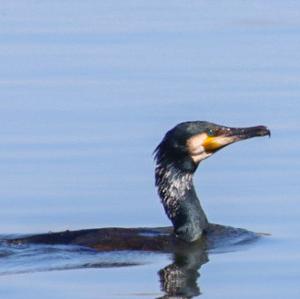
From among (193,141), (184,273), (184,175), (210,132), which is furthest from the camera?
(184,175)

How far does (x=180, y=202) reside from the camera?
17453 millimetres

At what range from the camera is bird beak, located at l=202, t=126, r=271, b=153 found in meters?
17.2

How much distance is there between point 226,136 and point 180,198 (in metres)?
0.74

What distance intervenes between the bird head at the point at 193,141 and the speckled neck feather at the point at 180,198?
2 cm

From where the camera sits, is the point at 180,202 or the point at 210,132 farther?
the point at 180,202

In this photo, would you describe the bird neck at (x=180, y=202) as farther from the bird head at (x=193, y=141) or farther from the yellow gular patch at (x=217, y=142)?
the yellow gular patch at (x=217, y=142)

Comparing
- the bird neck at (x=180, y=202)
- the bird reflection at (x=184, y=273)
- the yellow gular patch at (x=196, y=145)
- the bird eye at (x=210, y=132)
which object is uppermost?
the bird eye at (x=210, y=132)

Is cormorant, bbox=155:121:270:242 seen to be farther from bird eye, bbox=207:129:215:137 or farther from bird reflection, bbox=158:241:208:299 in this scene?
bird reflection, bbox=158:241:208:299

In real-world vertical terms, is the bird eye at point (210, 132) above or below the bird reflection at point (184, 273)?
above

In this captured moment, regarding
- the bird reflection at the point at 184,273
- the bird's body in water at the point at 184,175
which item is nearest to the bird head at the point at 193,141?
the bird's body in water at the point at 184,175

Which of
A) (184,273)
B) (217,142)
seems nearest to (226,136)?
(217,142)

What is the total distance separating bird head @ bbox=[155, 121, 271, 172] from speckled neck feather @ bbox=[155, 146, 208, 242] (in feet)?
0.08

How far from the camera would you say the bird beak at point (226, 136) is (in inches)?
678

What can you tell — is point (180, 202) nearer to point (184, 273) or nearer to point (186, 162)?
point (186, 162)
